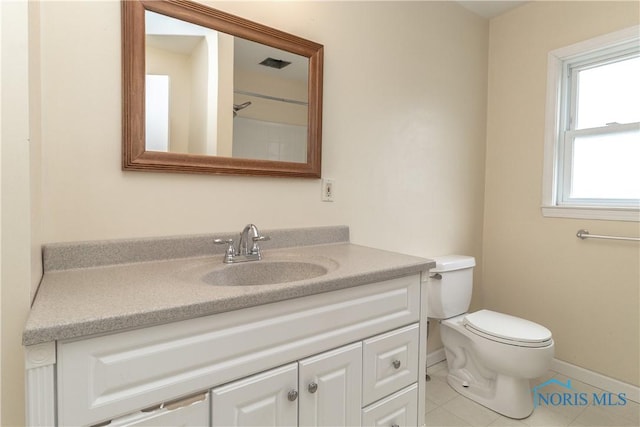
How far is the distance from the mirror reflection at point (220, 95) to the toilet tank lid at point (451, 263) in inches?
40.3

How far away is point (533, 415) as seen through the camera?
1.70m

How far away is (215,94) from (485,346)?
1.74 meters

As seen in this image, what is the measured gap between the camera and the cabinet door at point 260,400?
2.64 ft

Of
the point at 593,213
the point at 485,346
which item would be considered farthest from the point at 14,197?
the point at 593,213

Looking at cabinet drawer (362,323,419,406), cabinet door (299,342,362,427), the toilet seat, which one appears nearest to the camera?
cabinet door (299,342,362,427)

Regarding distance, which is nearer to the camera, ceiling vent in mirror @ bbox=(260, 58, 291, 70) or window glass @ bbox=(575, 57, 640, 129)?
ceiling vent in mirror @ bbox=(260, 58, 291, 70)

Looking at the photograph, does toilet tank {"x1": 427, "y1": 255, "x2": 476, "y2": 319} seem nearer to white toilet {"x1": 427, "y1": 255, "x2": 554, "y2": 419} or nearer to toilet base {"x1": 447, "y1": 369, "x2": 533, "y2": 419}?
white toilet {"x1": 427, "y1": 255, "x2": 554, "y2": 419}

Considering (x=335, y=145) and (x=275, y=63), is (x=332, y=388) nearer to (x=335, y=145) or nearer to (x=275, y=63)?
(x=335, y=145)

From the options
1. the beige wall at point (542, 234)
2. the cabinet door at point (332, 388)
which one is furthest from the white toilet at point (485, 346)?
the cabinet door at point (332, 388)

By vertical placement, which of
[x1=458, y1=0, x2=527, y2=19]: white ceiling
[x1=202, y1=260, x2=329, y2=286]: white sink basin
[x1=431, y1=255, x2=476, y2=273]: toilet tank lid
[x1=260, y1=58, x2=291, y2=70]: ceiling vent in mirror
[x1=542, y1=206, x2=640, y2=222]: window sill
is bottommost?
[x1=431, y1=255, x2=476, y2=273]: toilet tank lid

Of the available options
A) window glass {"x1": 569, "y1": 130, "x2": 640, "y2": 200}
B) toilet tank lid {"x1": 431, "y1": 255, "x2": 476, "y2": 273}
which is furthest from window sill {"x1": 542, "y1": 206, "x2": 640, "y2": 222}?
toilet tank lid {"x1": 431, "y1": 255, "x2": 476, "y2": 273}

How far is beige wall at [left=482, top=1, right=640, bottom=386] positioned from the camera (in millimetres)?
1836

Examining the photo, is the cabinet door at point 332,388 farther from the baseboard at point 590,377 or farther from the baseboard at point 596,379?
the baseboard at point 596,379

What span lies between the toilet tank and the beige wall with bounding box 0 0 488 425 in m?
0.18
